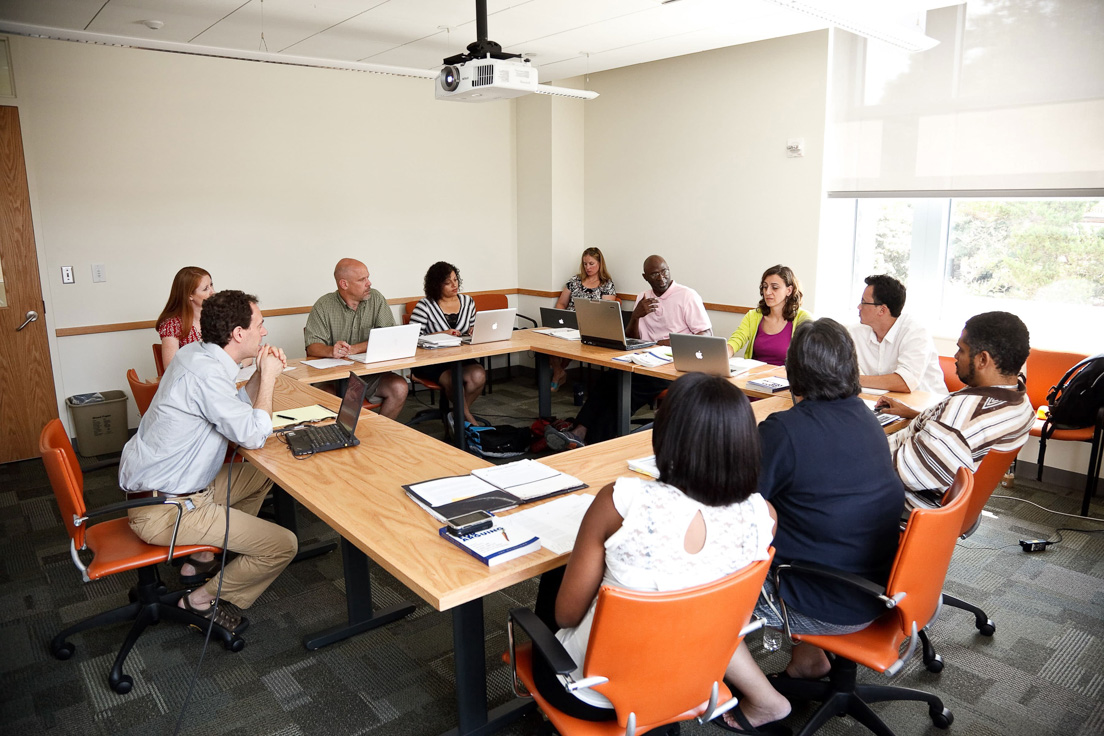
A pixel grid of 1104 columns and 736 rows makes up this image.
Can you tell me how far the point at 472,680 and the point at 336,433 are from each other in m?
1.17

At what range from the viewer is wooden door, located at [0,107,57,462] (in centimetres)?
458

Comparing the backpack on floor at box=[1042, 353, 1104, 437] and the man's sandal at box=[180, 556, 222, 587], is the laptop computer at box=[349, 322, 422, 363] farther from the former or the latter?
the backpack on floor at box=[1042, 353, 1104, 437]

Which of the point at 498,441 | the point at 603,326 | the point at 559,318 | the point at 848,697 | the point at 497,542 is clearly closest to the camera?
the point at 497,542

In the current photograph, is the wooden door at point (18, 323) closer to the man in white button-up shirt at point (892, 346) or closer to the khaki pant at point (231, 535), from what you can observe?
the khaki pant at point (231, 535)

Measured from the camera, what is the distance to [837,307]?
543cm

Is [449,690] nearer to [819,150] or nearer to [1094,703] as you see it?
[1094,703]

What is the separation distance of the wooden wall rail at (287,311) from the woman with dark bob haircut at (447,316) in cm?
136

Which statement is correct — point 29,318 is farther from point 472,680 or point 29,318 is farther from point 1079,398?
point 1079,398

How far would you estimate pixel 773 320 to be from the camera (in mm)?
4344

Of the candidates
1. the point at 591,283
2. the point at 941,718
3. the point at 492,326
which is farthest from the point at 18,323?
the point at 941,718

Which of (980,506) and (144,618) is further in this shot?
(144,618)

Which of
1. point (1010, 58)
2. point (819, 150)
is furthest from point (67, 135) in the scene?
point (1010, 58)

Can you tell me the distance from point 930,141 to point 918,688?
3.50 metres

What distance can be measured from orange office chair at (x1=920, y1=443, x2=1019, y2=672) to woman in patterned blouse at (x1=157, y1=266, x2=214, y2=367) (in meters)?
3.63
